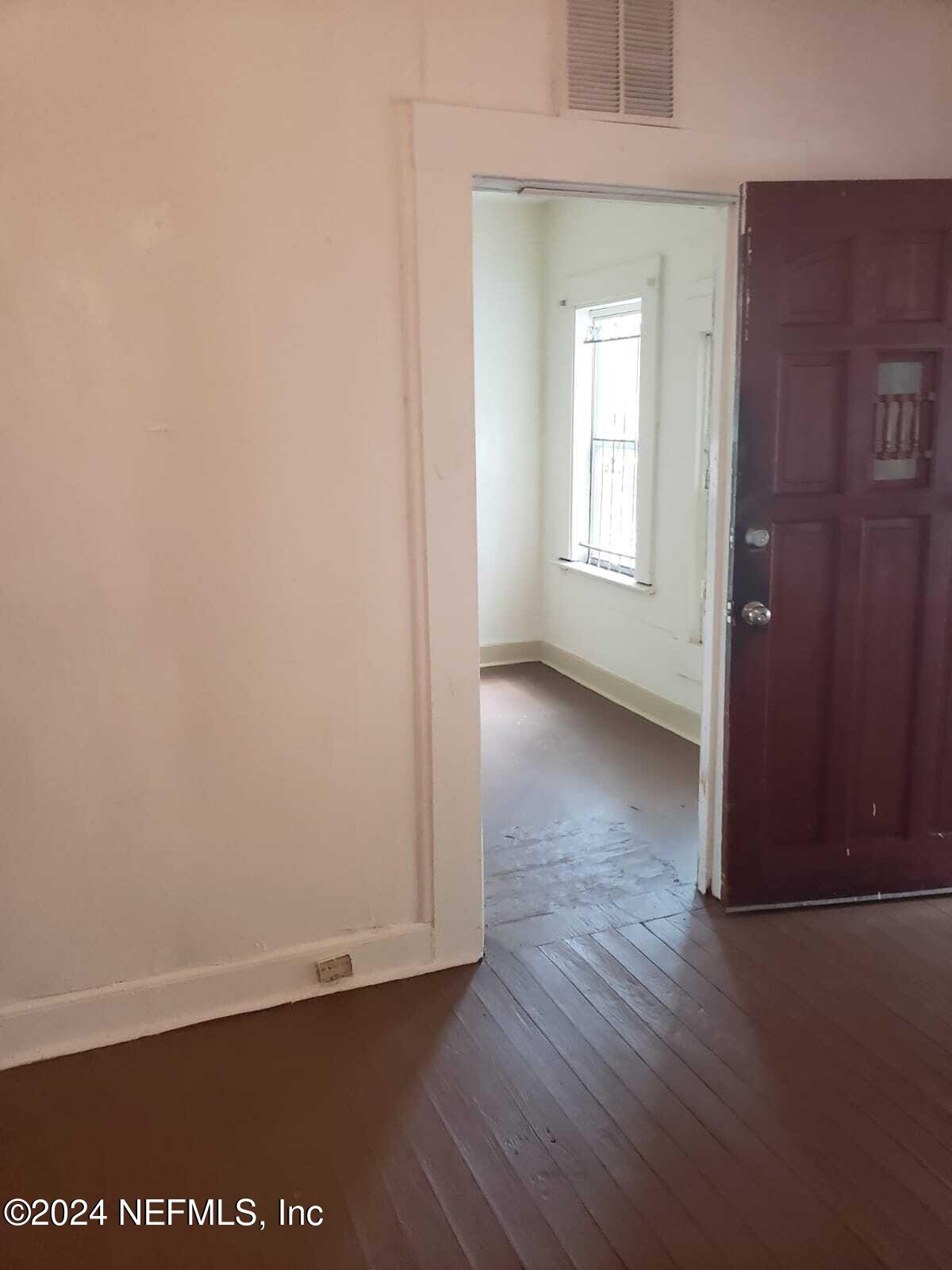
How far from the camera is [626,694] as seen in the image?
16.6 feet

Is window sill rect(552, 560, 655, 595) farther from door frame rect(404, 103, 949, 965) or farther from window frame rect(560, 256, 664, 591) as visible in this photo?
door frame rect(404, 103, 949, 965)

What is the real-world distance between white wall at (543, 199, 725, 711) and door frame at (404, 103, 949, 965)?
3.69ft

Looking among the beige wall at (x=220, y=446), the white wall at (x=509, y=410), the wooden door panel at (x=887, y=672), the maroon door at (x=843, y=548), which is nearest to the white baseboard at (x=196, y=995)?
the beige wall at (x=220, y=446)

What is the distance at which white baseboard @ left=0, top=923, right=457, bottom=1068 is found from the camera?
7.95 ft

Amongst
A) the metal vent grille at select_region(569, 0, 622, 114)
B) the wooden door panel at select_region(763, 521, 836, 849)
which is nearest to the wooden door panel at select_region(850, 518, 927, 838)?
the wooden door panel at select_region(763, 521, 836, 849)

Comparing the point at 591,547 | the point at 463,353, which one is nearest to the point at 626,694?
the point at 591,547

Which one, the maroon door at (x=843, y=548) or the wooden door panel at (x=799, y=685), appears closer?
the maroon door at (x=843, y=548)

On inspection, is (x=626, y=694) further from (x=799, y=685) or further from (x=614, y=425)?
(x=799, y=685)

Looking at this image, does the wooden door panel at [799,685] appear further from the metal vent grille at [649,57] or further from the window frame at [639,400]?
the window frame at [639,400]

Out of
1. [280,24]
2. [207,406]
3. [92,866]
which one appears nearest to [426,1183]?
[92,866]

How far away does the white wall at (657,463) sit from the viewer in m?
4.32

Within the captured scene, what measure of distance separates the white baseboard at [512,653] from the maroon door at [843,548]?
2.98m

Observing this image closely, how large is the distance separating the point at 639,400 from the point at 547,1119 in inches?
132

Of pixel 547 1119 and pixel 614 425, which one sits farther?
pixel 614 425
